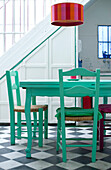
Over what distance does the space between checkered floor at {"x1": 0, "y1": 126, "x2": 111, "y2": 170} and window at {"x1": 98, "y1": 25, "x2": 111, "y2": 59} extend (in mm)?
4110

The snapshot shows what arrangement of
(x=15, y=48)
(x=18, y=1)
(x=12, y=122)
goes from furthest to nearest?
(x=18, y=1)
(x=15, y=48)
(x=12, y=122)

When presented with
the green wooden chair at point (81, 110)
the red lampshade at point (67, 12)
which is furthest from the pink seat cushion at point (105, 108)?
the red lampshade at point (67, 12)

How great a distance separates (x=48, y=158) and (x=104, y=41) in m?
5.37

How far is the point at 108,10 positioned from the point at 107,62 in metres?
1.33

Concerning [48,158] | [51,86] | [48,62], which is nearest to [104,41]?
[48,62]

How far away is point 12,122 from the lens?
12.3 ft

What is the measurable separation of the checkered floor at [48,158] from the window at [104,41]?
4110mm

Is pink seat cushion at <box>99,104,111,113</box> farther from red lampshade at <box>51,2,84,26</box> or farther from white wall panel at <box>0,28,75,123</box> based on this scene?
white wall panel at <box>0,28,75,123</box>

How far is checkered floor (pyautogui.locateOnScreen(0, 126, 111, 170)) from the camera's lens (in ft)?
9.31

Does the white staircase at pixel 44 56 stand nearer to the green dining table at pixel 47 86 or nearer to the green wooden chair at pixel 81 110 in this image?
the green dining table at pixel 47 86

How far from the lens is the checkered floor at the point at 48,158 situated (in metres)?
2.84

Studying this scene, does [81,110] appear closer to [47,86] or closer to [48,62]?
[47,86]

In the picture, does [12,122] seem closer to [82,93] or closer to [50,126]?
[82,93]

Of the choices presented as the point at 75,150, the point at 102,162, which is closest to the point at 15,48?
the point at 75,150
